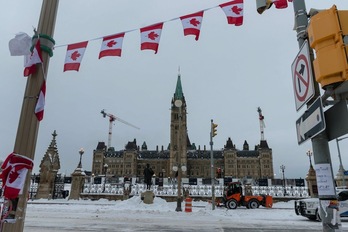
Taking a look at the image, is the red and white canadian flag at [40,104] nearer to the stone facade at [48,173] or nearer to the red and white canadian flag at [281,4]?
the red and white canadian flag at [281,4]

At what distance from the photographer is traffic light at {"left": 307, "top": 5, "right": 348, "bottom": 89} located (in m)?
2.54

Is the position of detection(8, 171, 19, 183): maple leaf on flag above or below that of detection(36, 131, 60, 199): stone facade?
below

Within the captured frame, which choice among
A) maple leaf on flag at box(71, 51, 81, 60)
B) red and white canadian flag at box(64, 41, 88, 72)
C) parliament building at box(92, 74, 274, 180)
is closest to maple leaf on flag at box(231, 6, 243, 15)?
red and white canadian flag at box(64, 41, 88, 72)

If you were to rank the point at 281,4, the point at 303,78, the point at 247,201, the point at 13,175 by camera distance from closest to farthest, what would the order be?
the point at 13,175
the point at 303,78
the point at 281,4
the point at 247,201

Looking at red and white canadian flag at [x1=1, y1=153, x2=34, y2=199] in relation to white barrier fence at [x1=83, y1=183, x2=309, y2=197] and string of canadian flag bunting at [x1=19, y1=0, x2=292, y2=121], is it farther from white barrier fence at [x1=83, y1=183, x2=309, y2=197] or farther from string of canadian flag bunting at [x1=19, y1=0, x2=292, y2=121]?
white barrier fence at [x1=83, y1=183, x2=309, y2=197]

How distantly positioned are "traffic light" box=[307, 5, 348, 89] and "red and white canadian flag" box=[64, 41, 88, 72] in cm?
658

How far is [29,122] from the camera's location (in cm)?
288

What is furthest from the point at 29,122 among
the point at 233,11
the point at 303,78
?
the point at 233,11

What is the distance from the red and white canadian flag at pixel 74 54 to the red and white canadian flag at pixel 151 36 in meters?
2.11

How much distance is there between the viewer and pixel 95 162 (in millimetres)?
160375

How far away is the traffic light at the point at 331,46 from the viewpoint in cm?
254

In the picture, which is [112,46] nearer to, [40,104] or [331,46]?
[40,104]

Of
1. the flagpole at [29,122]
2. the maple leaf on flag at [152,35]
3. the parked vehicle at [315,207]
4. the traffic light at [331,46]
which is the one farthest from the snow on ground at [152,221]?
the traffic light at [331,46]

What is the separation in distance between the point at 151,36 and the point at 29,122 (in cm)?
693
